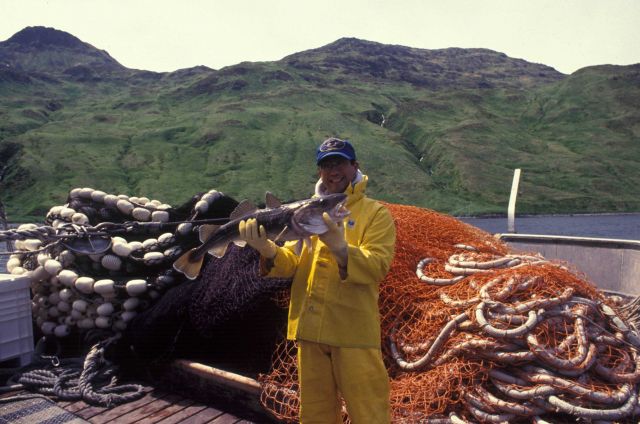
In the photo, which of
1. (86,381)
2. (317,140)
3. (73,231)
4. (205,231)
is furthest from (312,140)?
(205,231)

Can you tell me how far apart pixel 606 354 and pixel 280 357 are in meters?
3.10

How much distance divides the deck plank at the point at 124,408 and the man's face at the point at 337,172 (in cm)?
346

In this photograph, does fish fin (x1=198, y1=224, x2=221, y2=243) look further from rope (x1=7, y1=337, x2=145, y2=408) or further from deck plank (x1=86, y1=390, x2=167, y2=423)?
rope (x1=7, y1=337, x2=145, y2=408)

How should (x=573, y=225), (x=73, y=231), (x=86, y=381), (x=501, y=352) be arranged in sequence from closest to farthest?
(x=501, y=352)
(x=86, y=381)
(x=73, y=231)
(x=573, y=225)

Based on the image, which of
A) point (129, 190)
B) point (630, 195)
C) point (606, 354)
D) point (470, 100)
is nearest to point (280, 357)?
point (606, 354)

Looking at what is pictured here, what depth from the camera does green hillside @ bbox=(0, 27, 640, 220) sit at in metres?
110

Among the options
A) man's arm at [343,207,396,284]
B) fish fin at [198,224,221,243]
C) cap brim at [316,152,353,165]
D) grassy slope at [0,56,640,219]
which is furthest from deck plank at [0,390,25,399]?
grassy slope at [0,56,640,219]

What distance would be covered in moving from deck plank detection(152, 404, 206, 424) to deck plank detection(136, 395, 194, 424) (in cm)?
5

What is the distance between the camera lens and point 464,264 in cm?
524

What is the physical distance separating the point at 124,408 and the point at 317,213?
3.59 m

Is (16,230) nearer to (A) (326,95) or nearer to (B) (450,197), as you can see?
(B) (450,197)

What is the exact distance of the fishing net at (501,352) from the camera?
12.4 ft

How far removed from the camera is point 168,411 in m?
5.09

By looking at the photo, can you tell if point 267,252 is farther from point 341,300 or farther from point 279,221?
point 341,300
